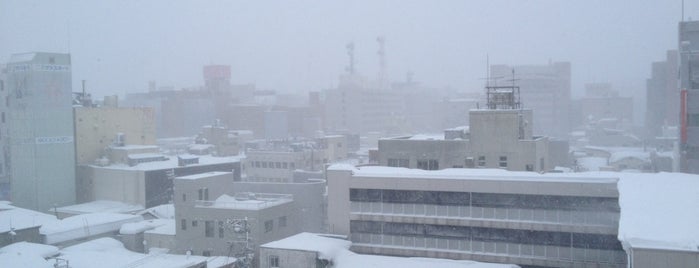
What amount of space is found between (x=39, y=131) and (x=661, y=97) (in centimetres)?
4502

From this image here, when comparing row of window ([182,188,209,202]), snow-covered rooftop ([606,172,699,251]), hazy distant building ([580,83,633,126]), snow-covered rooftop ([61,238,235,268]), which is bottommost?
snow-covered rooftop ([61,238,235,268])

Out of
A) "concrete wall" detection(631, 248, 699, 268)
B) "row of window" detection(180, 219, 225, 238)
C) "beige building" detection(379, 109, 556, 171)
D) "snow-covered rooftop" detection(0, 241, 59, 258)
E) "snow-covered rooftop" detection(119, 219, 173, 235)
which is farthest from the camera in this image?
"snow-covered rooftop" detection(119, 219, 173, 235)

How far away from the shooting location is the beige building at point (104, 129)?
2608cm

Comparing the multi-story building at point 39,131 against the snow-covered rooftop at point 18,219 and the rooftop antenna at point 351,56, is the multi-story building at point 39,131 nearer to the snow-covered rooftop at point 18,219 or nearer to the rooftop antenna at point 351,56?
the snow-covered rooftop at point 18,219

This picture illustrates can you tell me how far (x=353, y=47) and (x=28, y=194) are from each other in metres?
46.2

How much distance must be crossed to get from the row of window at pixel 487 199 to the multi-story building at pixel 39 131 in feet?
52.9

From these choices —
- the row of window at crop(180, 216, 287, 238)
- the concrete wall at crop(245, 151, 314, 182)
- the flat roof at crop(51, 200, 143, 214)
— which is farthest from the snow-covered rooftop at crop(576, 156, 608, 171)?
the flat roof at crop(51, 200, 143, 214)

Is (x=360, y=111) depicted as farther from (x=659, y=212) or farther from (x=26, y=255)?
(x=659, y=212)

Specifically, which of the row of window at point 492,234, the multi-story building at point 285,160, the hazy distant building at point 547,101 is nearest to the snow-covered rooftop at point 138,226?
the row of window at point 492,234

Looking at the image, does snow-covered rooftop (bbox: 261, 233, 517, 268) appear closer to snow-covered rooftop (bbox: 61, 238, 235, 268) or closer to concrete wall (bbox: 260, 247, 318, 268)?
concrete wall (bbox: 260, 247, 318, 268)

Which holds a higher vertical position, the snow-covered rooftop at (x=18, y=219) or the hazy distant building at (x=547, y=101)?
the hazy distant building at (x=547, y=101)

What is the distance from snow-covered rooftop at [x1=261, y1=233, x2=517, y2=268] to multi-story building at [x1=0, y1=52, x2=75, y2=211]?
50.4ft

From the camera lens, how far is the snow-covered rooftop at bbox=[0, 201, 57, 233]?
57.3 feet

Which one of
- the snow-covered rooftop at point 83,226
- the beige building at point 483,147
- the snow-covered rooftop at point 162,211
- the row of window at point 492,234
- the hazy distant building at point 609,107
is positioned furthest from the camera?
the hazy distant building at point 609,107
